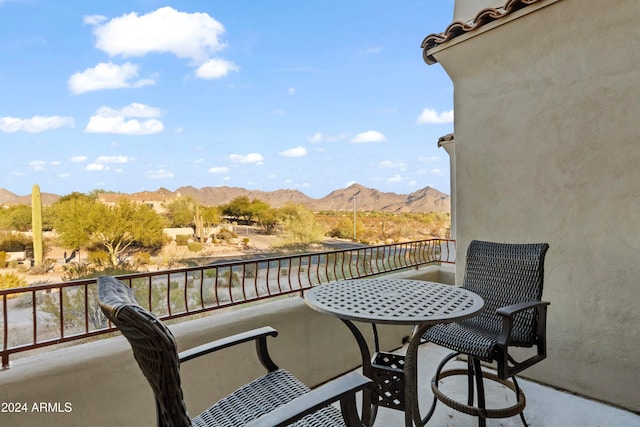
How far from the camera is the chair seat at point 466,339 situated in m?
1.84

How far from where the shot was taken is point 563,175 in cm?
264

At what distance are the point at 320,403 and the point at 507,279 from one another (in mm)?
1869

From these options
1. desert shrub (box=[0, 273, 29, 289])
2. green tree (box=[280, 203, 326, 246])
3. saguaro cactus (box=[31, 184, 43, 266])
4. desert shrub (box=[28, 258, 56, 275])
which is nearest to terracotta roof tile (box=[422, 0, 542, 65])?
saguaro cactus (box=[31, 184, 43, 266])

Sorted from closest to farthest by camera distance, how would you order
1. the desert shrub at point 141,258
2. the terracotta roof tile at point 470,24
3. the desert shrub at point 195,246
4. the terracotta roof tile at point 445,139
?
the terracotta roof tile at point 470,24, the terracotta roof tile at point 445,139, the desert shrub at point 141,258, the desert shrub at point 195,246

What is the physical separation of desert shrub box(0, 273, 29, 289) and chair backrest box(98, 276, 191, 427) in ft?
30.5

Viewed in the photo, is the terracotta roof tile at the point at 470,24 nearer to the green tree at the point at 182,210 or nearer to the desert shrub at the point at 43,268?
the desert shrub at the point at 43,268

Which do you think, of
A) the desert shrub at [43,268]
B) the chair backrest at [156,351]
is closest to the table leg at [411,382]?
the chair backrest at [156,351]

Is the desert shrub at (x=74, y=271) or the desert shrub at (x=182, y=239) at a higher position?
the desert shrub at (x=182, y=239)

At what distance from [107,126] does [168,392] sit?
48.1 feet

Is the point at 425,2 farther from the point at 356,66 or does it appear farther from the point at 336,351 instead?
the point at 336,351

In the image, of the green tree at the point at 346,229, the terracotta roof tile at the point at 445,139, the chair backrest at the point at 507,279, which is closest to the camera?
the chair backrest at the point at 507,279

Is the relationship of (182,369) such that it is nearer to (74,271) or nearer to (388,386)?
(388,386)

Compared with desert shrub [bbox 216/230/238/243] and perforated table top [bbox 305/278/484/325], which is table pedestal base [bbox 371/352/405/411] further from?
desert shrub [bbox 216/230/238/243]

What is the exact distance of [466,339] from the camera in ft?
6.52
